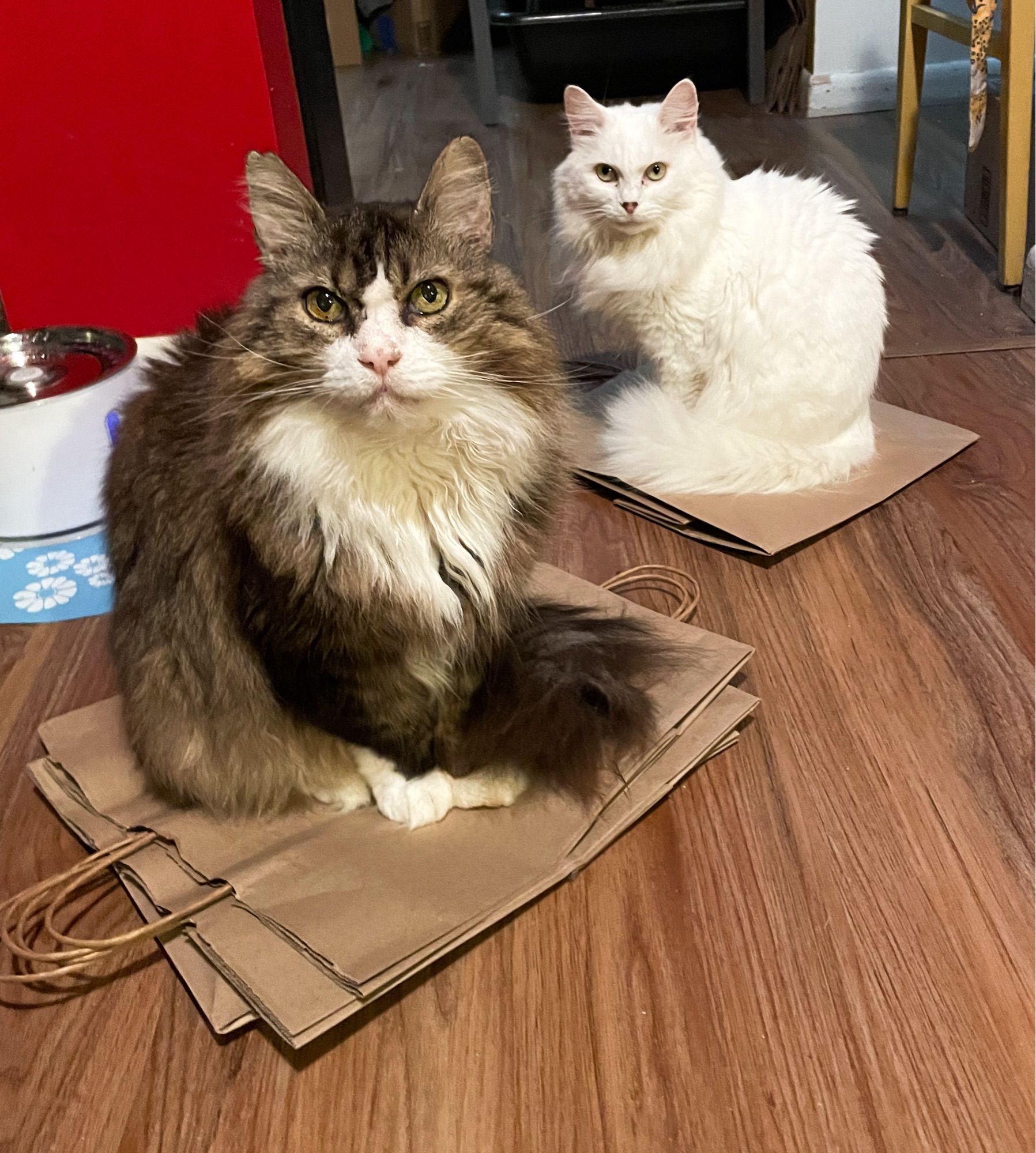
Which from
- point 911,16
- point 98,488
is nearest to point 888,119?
point 911,16

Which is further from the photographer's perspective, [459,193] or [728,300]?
[728,300]

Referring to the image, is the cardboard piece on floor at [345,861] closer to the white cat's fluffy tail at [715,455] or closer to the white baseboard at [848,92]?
the white cat's fluffy tail at [715,455]

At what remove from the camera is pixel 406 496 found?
1.05 metres

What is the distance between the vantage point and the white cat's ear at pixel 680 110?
1.83 m

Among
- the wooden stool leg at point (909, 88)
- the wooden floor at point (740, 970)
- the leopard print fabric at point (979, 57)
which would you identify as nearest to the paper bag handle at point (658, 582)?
the wooden floor at point (740, 970)

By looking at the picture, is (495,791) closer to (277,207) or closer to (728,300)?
(277,207)

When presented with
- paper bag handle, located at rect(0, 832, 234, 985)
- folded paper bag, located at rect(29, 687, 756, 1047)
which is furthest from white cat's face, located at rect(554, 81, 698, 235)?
paper bag handle, located at rect(0, 832, 234, 985)

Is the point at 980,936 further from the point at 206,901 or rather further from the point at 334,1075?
the point at 206,901

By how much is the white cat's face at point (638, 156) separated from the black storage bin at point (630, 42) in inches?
98.0

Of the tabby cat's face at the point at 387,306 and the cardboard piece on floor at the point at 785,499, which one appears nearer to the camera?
the tabby cat's face at the point at 387,306

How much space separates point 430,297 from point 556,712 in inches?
20.0

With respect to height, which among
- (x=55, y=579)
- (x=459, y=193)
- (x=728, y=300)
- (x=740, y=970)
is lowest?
(x=740, y=970)

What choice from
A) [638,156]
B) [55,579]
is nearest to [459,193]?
[638,156]

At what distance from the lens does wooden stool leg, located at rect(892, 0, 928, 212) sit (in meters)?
3.03
